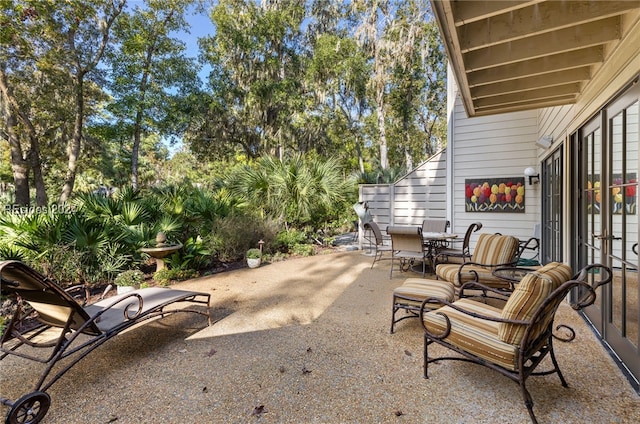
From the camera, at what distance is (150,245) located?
5227mm

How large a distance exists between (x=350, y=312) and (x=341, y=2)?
16227 mm

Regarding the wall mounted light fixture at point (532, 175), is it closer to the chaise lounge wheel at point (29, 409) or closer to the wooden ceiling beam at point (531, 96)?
the wooden ceiling beam at point (531, 96)

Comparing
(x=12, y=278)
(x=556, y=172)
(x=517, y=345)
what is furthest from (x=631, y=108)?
(x=12, y=278)

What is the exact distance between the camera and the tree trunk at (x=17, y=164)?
31.2 feet

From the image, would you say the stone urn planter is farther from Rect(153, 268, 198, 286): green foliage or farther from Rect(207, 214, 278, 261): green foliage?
Rect(153, 268, 198, 286): green foliage

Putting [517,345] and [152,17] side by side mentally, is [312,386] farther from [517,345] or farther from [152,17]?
[152,17]

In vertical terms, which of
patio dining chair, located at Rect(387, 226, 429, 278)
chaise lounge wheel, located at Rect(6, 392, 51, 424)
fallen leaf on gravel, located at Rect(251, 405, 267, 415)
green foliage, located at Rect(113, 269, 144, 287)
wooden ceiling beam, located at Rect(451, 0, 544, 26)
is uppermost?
wooden ceiling beam, located at Rect(451, 0, 544, 26)

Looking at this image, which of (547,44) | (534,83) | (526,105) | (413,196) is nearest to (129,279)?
(547,44)

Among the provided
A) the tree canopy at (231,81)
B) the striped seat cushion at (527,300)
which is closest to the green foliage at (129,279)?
the striped seat cushion at (527,300)

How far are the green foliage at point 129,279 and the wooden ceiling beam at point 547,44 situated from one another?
5.06m

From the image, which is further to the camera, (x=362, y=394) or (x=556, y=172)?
(x=556, y=172)

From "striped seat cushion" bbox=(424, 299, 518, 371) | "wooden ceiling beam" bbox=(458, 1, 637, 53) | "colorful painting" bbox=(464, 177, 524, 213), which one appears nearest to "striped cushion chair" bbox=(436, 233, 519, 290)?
"striped seat cushion" bbox=(424, 299, 518, 371)

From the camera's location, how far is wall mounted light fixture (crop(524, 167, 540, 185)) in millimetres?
6027

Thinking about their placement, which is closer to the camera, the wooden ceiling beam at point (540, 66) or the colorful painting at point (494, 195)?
the wooden ceiling beam at point (540, 66)
